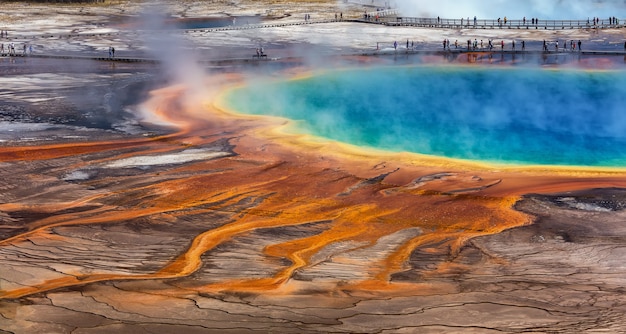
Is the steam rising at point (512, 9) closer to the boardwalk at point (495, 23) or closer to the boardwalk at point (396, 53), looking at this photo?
the boardwalk at point (495, 23)

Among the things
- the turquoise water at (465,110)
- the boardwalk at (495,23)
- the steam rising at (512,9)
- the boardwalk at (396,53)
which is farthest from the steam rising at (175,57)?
the steam rising at (512,9)

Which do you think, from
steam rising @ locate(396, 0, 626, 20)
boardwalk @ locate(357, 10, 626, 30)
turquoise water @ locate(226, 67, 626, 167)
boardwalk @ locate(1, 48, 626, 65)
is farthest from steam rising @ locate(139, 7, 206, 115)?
steam rising @ locate(396, 0, 626, 20)

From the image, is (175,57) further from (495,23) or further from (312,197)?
(312,197)

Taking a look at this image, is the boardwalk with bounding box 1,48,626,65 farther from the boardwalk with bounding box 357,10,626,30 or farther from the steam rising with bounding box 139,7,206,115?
the boardwalk with bounding box 357,10,626,30

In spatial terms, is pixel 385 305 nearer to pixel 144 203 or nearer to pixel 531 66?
pixel 144 203

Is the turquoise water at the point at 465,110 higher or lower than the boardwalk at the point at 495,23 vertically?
lower

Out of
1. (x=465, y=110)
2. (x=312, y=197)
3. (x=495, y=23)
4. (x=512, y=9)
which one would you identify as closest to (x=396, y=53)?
(x=465, y=110)
